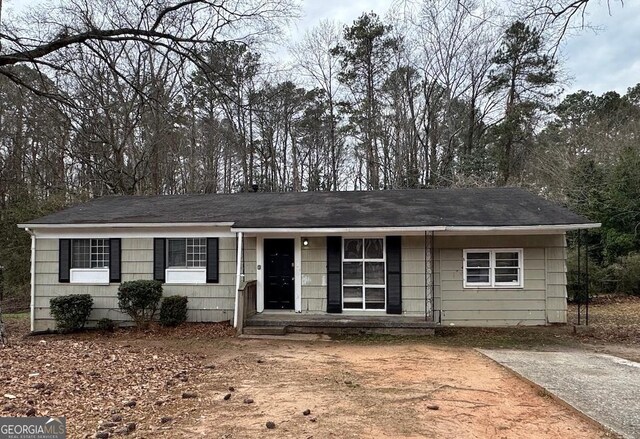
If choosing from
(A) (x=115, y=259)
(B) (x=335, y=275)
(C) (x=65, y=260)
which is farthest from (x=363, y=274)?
(C) (x=65, y=260)

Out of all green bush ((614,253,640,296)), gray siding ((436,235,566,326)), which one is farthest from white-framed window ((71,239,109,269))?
green bush ((614,253,640,296))

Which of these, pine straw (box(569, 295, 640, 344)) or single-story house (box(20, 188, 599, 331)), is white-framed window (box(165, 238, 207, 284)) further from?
pine straw (box(569, 295, 640, 344))

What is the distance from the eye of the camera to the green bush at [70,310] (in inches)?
414

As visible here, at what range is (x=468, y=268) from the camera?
401 inches

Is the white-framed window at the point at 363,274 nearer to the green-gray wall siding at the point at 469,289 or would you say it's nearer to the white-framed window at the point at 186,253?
the green-gray wall siding at the point at 469,289

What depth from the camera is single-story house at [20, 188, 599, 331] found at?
9.98 metres

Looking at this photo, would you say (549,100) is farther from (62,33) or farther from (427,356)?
(62,33)

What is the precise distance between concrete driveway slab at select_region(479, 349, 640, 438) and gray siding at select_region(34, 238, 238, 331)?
601 centimetres

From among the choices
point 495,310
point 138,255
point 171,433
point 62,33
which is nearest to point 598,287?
point 495,310

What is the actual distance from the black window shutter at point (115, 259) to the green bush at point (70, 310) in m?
0.76

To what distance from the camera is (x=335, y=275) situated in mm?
10359

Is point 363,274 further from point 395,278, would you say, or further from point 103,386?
point 103,386

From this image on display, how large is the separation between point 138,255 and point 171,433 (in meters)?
7.70

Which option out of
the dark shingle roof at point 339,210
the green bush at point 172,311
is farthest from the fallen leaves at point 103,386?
the dark shingle roof at point 339,210
